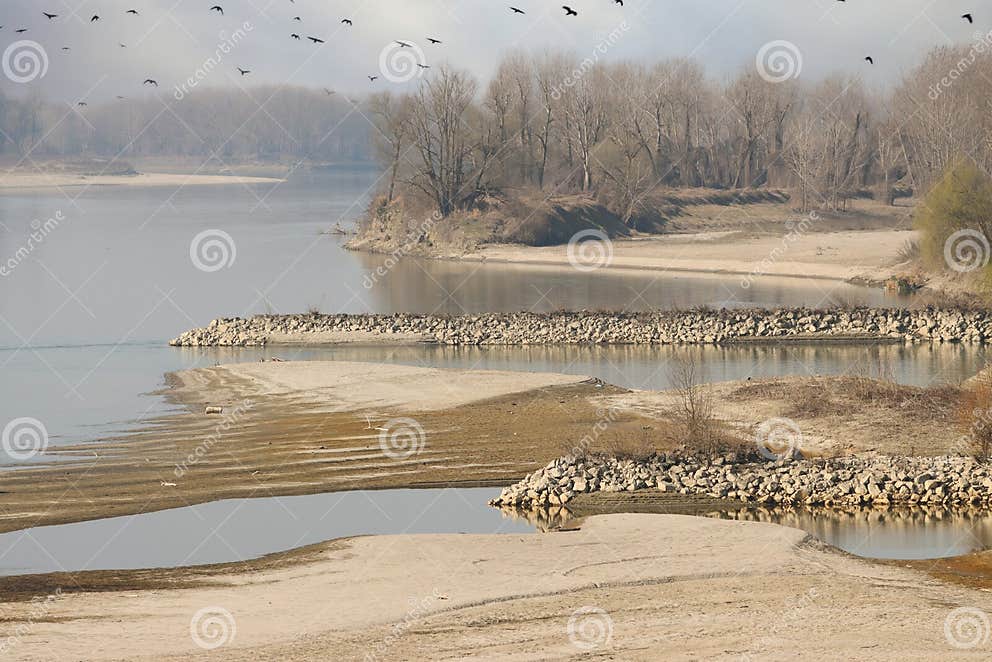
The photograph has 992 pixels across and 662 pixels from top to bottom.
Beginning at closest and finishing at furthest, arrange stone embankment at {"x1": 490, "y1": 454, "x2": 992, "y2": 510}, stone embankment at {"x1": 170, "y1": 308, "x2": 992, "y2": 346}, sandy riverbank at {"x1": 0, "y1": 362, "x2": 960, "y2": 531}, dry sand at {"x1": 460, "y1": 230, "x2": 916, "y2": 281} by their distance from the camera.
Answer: stone embankment at {"x1": 490, "y1": 454, "x2": 992, "y2": 510}
sandy riverbank at {"x1": 0, "y1": 362, "x2": 960, "y2": 531}
stone embankment at {"x1": 170, "y1": 308, "x2": 992, "y2": 346}
dry sand at {"x1": 460, "y1": 230, "x2": 916, "y2": 281}

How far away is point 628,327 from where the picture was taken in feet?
158

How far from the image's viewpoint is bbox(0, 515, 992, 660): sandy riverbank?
15.5 m

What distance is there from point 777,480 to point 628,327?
24.1 meters

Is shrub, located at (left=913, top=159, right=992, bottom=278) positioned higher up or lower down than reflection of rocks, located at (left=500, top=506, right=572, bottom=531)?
higher up

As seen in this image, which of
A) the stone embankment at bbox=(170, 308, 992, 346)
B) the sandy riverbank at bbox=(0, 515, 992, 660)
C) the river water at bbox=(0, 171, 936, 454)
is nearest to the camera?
the sandy riverbank at bbox=(0, 515, 992, 660)

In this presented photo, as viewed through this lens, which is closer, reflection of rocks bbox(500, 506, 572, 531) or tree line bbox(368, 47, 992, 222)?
reflection of rocks bbox(500, 506, 572, 531)

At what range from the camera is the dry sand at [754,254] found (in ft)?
224

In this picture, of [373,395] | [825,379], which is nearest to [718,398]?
[825,379]

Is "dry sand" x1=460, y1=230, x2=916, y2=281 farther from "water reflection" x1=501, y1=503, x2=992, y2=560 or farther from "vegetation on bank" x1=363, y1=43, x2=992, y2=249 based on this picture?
"water reflection" x1=501, y1=503, x2=992, y2=560

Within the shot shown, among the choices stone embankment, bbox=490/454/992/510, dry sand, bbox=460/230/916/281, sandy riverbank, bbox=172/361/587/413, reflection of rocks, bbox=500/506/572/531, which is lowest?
reflection of rocks, bbox=500/506/572/531

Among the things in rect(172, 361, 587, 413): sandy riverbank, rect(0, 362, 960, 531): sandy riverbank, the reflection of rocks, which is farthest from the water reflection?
rect(172, 361, 587, 413): sandy riverbank

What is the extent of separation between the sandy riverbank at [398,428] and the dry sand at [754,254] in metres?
33.9

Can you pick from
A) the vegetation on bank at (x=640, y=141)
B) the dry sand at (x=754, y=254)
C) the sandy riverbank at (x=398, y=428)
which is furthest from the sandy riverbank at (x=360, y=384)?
the vegetation on bank at (x=640, y=141)

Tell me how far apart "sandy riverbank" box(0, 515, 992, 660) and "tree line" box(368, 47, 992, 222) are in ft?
220
